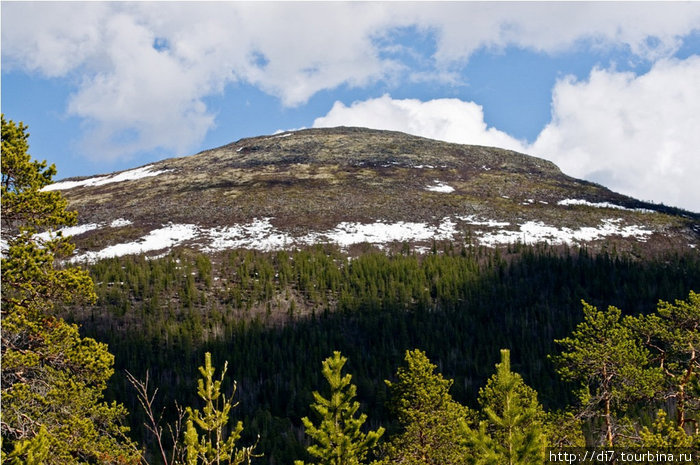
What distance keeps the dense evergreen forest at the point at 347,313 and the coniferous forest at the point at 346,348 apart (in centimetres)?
24

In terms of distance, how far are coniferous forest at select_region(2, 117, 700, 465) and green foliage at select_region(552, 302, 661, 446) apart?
101 mm

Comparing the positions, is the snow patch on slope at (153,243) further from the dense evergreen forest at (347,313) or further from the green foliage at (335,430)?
the green foliage at (335,430)

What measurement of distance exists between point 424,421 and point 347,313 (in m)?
36.0

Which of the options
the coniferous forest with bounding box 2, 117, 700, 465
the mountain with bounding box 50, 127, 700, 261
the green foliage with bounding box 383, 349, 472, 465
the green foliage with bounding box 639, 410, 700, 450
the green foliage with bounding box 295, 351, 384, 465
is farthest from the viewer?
the mountain with bounding box 50, 127, 700, 261

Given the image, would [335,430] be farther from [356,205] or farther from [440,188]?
[440,188]

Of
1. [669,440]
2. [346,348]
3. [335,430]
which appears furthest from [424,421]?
[346,348]

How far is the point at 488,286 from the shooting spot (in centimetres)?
6506

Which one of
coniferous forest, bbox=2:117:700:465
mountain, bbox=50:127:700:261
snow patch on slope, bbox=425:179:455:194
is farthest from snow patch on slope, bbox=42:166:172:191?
snow patch on slope, bbox=425:179:455:194

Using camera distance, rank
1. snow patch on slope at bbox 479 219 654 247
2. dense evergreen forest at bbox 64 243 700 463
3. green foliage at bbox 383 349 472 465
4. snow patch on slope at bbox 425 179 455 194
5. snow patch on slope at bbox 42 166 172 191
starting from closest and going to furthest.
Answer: green foliage at bbox 383 349 472 465, dense evergreen forest at bbox 64 243 700 463, snow patch on slope at bbox 479 219 654 247, snow patch on slope at bbox 425 179 455 194, snow patch on slope at bbox 42 166 172 191

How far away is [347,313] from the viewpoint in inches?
2343

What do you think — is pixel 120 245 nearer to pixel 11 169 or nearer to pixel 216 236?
pixel 216 236

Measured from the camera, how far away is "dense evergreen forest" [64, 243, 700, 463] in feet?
160

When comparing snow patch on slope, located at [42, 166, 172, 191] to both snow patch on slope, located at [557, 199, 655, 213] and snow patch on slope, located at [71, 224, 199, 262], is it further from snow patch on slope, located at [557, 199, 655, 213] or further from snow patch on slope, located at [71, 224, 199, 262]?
snow patch on slope, located at [557, 199, 655, 213]

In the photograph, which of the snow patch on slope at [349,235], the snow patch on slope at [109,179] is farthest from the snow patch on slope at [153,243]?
the snow patch on slope at [109,179]
